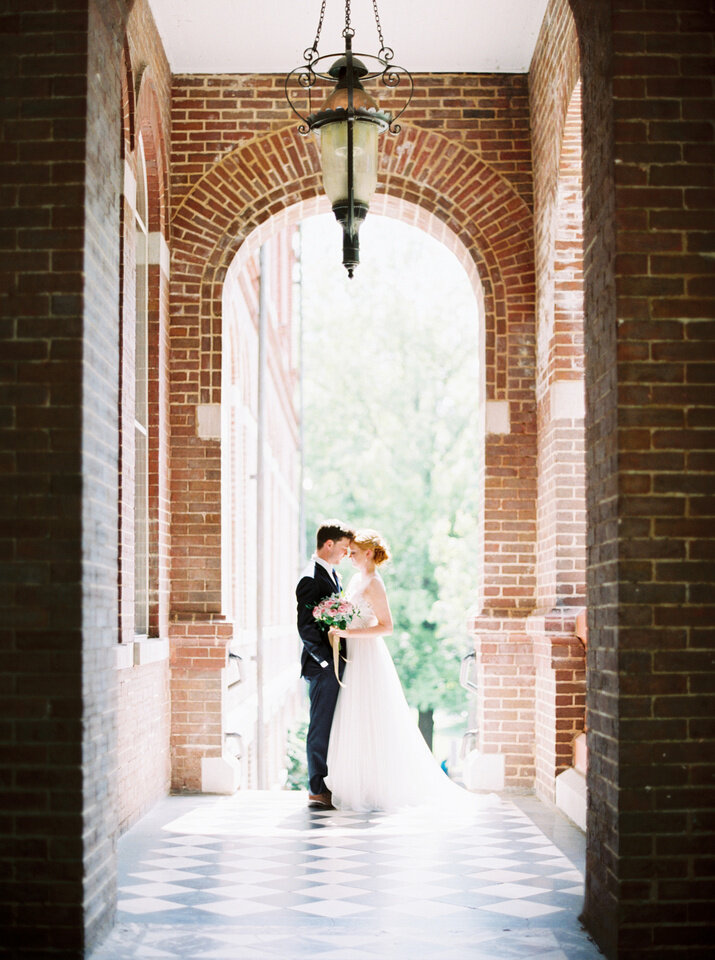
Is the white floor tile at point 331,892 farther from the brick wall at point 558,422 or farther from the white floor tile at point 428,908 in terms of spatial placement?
the brick wall at point 558,422

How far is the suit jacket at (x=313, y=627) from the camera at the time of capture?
866 cm

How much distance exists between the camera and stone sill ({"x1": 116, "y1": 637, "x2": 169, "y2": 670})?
7061 mm

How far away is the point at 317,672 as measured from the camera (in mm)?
8680

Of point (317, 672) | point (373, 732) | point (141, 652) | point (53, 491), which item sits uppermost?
point (53, 491)

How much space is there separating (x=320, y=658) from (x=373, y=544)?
3.02 feet

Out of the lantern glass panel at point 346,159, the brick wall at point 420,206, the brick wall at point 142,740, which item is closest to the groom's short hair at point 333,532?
the brick wall at point 420,206

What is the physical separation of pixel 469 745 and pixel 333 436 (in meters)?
24.8

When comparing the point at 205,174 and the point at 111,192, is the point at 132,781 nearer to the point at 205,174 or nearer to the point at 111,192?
the point at 111,192

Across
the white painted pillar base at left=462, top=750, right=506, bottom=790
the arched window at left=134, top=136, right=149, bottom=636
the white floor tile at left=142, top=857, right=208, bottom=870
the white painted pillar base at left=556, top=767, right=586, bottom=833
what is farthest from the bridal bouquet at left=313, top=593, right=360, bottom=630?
the white floor tile at left=142, top=857, right=208, bottom=870

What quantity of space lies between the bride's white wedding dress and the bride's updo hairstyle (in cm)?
23

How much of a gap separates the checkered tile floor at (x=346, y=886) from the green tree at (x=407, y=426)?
1715cm

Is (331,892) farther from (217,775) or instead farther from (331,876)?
(217,775)

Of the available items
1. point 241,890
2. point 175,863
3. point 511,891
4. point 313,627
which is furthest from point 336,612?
point 511,891

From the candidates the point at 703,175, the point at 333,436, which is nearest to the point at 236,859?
the point at 703,175
